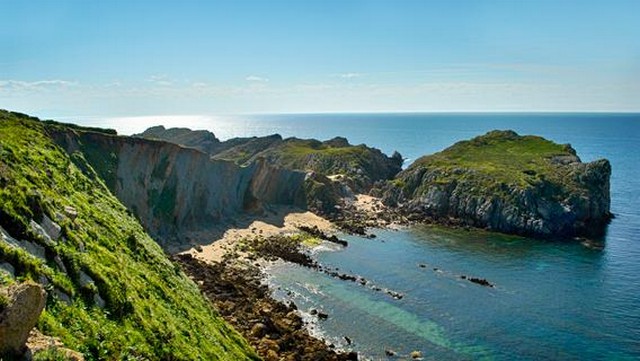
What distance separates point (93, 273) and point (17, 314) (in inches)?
499

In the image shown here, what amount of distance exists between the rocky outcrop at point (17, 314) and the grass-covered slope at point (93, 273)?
300 centimetres

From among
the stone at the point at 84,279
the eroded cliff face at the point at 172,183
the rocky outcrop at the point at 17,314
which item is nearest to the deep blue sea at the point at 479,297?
the eroded cliff face at the point at 172,183

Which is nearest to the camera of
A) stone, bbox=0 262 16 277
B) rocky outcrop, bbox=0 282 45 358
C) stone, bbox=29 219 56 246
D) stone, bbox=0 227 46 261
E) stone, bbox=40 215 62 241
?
rocky outcrop, bbox=0 282 45 358

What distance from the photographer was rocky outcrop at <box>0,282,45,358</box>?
16.2 m

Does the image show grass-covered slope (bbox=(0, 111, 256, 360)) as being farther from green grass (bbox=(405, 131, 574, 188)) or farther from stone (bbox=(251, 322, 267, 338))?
green grass (bbox=(405, 131, 574, 188))

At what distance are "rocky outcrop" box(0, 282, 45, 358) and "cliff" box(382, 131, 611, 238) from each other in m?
109

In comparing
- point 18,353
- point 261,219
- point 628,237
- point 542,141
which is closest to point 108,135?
point 261,219

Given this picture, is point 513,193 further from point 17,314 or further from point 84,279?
point 17,314

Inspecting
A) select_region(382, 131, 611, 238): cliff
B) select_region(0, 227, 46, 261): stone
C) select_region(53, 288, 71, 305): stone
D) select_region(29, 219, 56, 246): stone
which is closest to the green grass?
select_region(382, 131, 611, 238): cliff

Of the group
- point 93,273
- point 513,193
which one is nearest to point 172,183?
point 93,273

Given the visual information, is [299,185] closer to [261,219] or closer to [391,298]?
[261,219]

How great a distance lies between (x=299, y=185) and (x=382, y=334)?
3029 inches

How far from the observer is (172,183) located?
3676 inches

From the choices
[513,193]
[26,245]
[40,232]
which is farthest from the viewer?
[513,193]
